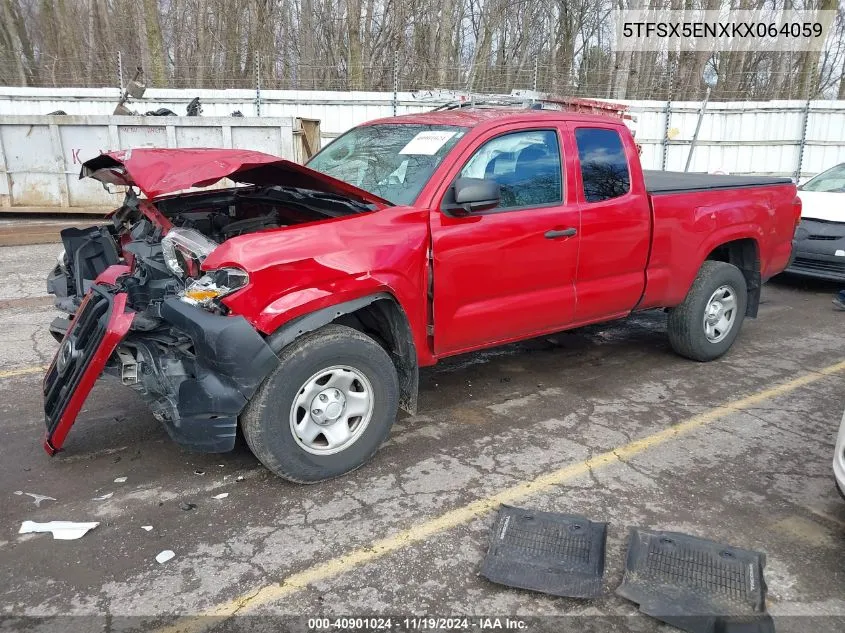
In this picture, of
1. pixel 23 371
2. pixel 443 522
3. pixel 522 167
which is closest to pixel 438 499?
pixel 443 522

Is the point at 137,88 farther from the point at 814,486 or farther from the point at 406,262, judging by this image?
the point at 814,486

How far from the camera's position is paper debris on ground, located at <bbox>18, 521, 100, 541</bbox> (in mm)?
3152

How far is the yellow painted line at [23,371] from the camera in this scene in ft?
16.7

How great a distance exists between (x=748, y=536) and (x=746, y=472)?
72cm

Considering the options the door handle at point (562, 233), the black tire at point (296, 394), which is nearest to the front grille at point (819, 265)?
the door handle at point (562, 233)

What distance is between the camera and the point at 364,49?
24.3 metres

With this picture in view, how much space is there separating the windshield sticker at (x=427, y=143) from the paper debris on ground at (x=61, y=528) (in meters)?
2.75

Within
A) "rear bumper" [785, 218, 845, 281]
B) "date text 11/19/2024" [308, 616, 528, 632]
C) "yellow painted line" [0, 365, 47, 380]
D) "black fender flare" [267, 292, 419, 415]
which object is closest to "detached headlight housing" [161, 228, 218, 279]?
"black fender flare" [267, 292, 419, 415]

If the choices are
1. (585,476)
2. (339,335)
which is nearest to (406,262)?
(339,335)

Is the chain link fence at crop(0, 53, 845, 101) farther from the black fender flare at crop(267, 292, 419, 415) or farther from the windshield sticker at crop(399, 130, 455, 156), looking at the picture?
the black fender flare at crop(267, 292, 419, 415)

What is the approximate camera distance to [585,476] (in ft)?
12.4

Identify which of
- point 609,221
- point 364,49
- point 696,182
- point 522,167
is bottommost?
point 609,221

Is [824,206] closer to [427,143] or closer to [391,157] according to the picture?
[427,143]

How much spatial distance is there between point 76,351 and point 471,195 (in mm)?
2318
